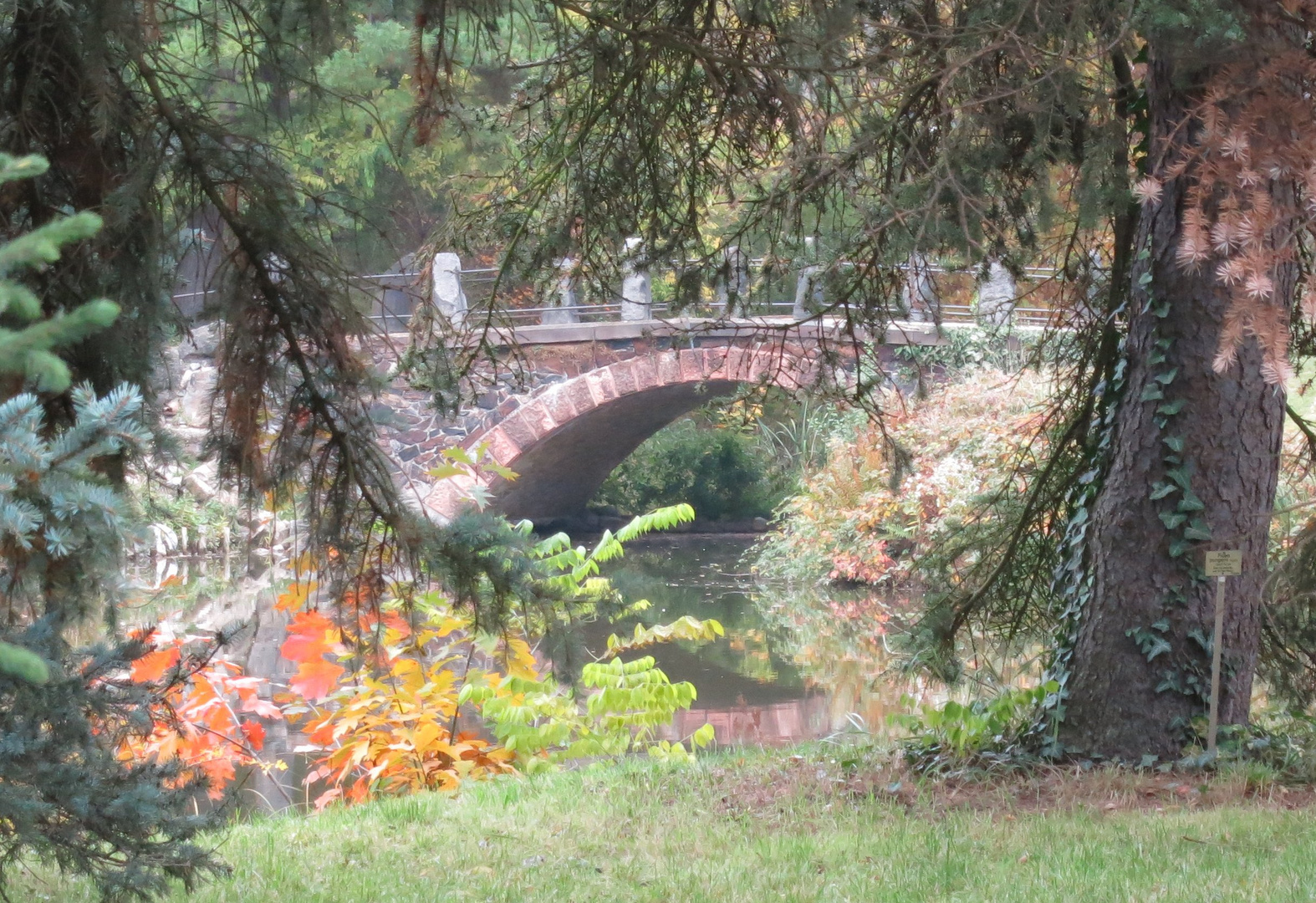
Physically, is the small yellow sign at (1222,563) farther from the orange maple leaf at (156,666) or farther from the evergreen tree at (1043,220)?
the orange maple leaf at (156,666)

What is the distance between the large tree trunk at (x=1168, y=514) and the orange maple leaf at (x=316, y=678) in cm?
337

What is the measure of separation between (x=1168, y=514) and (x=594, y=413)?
1174cm

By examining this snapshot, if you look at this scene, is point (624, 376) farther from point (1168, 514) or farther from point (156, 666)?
point (1168, 514)

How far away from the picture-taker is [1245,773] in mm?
4305

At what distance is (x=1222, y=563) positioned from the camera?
4332 millimetres

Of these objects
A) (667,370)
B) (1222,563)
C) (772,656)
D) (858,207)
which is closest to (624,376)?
(667,370)

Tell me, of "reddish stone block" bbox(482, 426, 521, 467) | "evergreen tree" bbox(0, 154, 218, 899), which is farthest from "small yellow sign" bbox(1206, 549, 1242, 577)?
"reddish stone block" bbox(482, 426, 521, 467)

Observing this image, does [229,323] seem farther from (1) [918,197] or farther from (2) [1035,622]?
(2) [1035,622]

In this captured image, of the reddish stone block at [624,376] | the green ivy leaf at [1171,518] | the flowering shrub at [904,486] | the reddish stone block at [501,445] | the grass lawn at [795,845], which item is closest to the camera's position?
the grass lawn at [795,845]

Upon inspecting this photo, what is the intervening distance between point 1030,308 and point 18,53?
12.6 m

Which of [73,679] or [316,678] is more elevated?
[73,679]

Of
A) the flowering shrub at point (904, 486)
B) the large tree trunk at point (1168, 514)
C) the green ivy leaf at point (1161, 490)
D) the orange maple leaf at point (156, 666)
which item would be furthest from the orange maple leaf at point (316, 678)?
the flowering shrub at point (904, 486)

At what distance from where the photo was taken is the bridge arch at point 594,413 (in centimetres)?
1515

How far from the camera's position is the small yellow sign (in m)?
4.33
